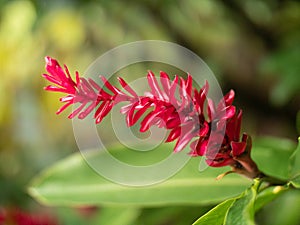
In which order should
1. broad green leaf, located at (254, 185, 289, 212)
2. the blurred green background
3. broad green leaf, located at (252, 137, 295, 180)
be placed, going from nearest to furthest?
broad green leaf, located at (254, 185, 289, 212) → broad green leaf, located at (252, 137, 295, 180) → the blurred green background

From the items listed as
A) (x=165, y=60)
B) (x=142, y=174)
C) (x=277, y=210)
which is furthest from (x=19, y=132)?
(x=142, y=174)

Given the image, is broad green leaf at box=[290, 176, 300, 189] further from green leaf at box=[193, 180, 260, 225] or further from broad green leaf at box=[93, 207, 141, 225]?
broad green leaf at box=[93, 207, 141, 225]

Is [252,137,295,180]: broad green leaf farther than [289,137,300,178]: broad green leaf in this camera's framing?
Yes

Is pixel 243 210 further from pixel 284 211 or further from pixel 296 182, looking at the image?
pixel 284 211

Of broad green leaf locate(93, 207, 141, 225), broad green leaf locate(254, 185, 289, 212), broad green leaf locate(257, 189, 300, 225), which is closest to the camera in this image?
broad green leaf locate(254, 185, 289, 212)

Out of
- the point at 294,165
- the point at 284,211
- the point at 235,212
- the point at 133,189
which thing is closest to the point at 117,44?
the point at 284,211

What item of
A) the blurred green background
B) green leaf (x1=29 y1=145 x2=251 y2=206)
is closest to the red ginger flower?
green leaf (x1=29 y1=145 x2=251 y2=206)
